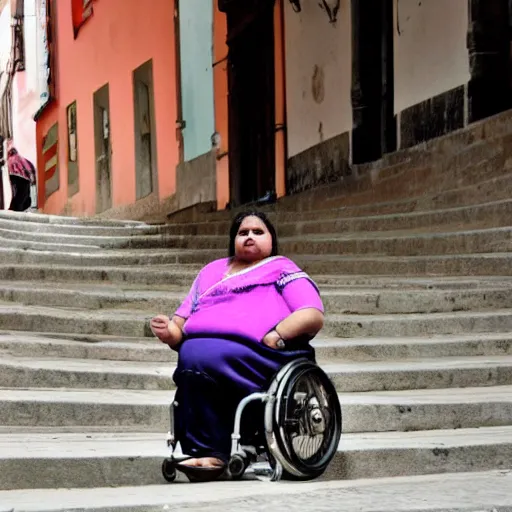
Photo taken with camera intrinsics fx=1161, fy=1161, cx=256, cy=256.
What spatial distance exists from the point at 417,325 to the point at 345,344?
0.55 m

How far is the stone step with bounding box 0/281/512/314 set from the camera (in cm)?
616

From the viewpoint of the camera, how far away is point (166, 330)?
4.03 metres

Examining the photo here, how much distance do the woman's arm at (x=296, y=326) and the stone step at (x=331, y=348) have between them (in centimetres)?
141

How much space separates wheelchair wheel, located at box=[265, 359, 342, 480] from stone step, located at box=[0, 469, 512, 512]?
7 centimetres

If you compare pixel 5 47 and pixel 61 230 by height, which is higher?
pixel 5 47

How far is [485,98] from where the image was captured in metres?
9.95

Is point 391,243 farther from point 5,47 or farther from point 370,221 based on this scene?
point 5,47

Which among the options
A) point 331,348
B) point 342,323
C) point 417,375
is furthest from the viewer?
point 342,323

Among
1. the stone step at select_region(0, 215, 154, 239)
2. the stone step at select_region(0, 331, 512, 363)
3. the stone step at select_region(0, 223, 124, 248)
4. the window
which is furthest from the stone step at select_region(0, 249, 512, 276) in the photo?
the window

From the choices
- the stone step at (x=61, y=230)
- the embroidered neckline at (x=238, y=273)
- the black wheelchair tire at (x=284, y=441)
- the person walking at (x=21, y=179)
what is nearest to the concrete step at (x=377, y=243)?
the stone step at (x=61, y=230)

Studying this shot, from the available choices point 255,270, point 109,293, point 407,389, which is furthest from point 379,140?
point 255,270

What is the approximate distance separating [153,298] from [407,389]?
6.16 feet

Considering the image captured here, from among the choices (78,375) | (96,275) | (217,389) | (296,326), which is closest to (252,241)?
(296,326)

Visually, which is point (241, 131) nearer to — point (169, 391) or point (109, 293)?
point (109, 293)
